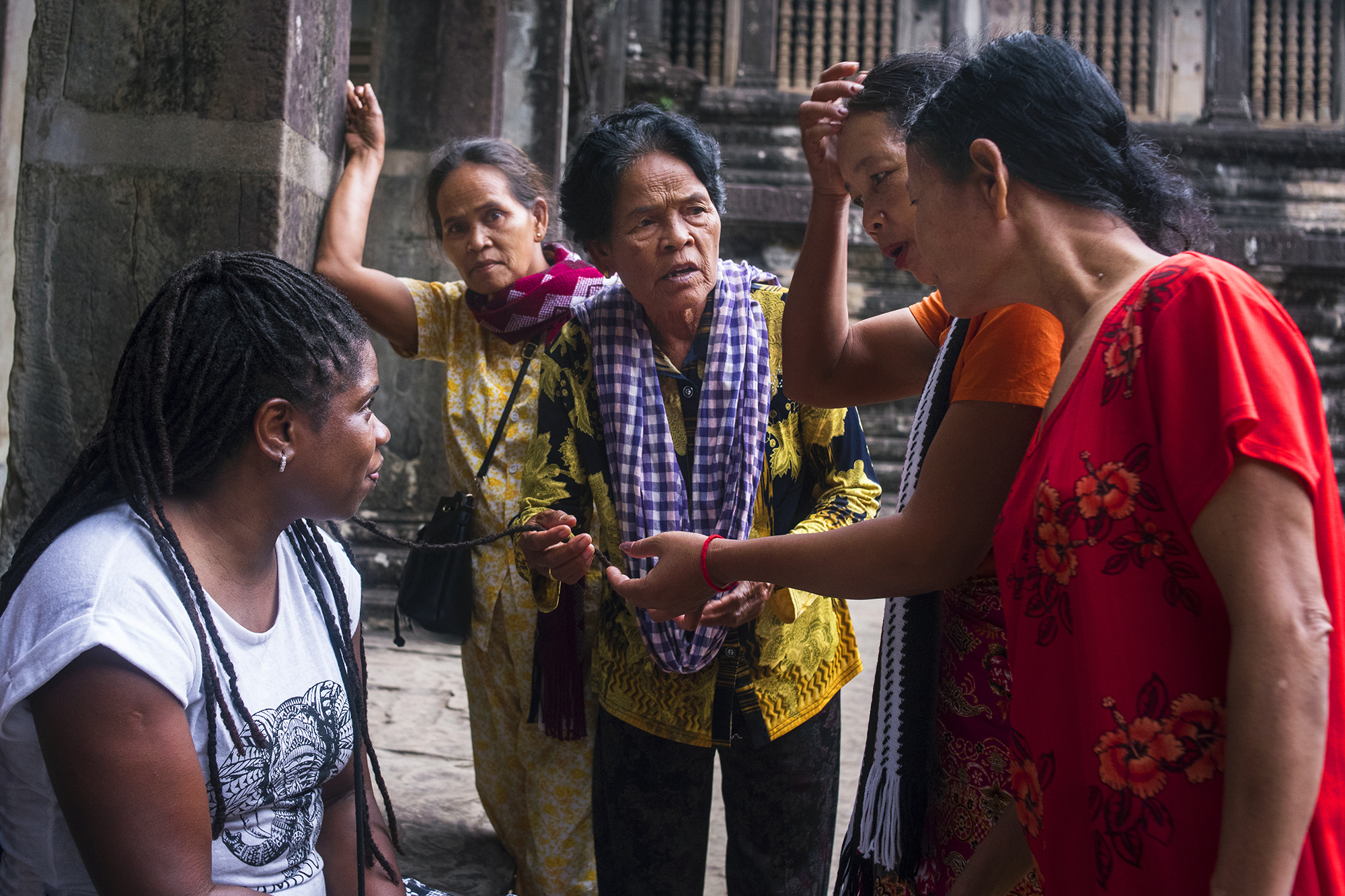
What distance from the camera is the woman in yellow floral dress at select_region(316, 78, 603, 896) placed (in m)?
2.27

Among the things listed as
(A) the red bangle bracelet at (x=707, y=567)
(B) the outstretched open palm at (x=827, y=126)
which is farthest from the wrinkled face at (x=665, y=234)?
(A) the red bangle bracelet at (x=707, y=567)

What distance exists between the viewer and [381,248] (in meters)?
3.32

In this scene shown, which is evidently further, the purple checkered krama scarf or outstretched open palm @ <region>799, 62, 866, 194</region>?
the purple checkered krama scarf

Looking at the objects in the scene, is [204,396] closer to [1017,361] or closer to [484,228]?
[1017,361]

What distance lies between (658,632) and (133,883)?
0.90 meters

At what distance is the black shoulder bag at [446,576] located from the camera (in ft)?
7.87

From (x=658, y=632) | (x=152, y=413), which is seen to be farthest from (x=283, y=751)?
(x=658, y=632)

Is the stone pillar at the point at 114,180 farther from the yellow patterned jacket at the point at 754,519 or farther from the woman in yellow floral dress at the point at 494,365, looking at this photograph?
the yellow patterned jacket at the point at 754,519

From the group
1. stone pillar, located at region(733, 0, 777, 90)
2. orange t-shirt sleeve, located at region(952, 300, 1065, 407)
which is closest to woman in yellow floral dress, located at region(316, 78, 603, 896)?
orange t-shirt sleeve, located at region(952, 300, 1065, 407)

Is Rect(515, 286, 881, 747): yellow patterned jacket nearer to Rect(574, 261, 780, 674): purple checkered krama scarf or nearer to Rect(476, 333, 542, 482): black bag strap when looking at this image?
Rect(574, 261, 780, 674): purple checkered krama scarf

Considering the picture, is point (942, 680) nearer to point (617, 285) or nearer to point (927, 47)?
point (617, 285)

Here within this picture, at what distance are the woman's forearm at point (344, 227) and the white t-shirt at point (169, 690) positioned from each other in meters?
1.03

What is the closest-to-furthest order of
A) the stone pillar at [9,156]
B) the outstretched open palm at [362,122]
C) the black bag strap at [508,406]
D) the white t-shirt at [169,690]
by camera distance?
the white t-shirt at [169,690] → the stone pillar at [9,156] → the outstretched open palm at [362,122] → the black bag strap at [508,406]

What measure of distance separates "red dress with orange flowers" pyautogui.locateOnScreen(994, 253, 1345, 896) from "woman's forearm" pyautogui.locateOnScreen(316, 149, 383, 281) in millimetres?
1727
